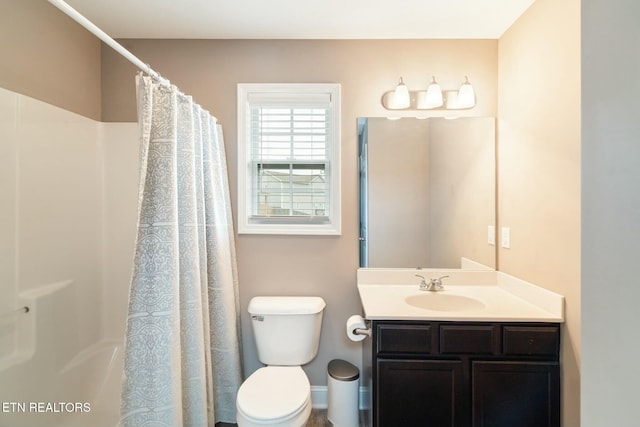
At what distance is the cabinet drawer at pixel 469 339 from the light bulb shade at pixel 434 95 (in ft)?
4.35

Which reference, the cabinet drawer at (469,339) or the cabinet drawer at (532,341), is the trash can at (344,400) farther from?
the cabinet drawer at (532,341)

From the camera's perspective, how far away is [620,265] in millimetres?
484

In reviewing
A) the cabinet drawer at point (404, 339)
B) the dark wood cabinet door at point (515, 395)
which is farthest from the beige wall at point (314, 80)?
the dark wood cabinet door at point (515, 395)

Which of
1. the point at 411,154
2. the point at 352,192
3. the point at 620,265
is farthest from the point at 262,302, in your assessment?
the point at 620,265

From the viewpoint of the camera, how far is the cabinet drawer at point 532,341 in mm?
1318

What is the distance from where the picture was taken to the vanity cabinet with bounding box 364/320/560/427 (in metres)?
1.31

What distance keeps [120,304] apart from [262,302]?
99cm

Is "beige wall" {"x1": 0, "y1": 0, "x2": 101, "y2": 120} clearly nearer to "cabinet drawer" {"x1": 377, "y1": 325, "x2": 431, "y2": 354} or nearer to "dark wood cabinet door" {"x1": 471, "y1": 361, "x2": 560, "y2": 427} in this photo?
"cabinet drawer" {"x1": 377, "y1": 325, "x2": 431, "y2": 354}

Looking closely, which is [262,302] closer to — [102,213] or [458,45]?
[102,213]

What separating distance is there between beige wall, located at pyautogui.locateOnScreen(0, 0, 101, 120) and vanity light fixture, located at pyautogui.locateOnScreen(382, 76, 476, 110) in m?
1.94

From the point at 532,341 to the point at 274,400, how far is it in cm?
127

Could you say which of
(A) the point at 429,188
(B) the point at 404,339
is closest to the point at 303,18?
(A) the point at 429,188

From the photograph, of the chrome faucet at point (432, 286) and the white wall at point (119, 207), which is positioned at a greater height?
the white wall at point (119, 207)

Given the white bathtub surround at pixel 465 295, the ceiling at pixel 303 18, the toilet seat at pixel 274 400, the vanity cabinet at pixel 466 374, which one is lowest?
the toilet seat at pixel 274 400
